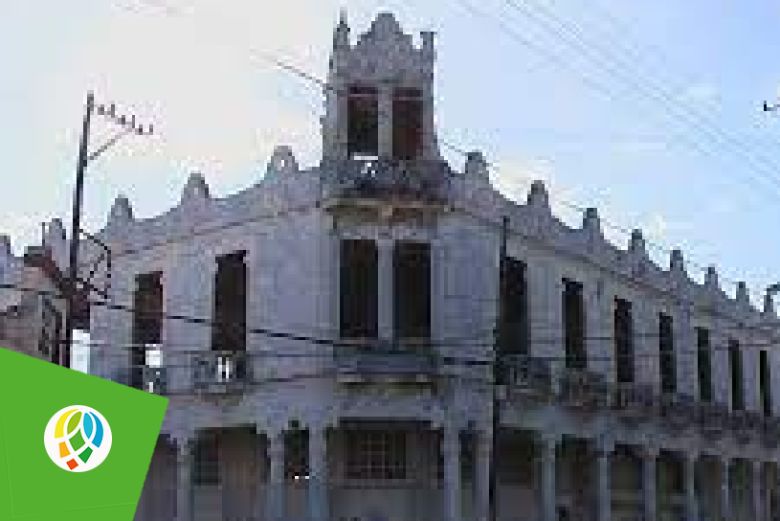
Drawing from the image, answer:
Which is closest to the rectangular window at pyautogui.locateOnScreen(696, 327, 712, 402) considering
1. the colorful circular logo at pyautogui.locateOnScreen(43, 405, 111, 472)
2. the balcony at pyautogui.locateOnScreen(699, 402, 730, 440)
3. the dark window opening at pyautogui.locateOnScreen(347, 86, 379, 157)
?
the balcony at pyautogui.locateOnScreen(699, 402, 730, 440)

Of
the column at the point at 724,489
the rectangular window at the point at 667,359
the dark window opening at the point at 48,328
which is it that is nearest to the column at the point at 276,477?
the dark window opening at the point at 48,328

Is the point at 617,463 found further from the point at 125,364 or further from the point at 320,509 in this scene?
the point at 125,364

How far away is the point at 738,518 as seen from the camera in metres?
43.8

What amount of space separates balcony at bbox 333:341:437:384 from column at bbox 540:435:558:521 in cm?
506

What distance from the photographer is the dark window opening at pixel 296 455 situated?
29.6 meters

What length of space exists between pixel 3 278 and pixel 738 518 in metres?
27.6

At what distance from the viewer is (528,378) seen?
31.2 metres

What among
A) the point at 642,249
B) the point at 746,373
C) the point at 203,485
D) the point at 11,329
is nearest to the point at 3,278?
the point at 11,329

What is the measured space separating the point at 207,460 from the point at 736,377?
877 inches

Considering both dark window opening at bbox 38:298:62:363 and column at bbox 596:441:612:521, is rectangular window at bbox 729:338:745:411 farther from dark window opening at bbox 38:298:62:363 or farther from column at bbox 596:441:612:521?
dark window opening at bbox 38:298:62:363

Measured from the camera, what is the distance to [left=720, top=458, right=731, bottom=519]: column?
136 feet

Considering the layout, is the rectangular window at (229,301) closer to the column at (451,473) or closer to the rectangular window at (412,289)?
the rectangular window at (412,289)

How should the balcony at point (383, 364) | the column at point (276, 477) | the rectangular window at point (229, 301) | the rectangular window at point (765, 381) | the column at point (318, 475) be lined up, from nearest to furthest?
the balcony at point (383, 364) < the column at point (318, 475) < the column at point (276, 477) < the rectangular window at point (229, 301) < the rectangular window at point (765, 381)

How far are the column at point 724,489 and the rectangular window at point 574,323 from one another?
1045 centimetres
